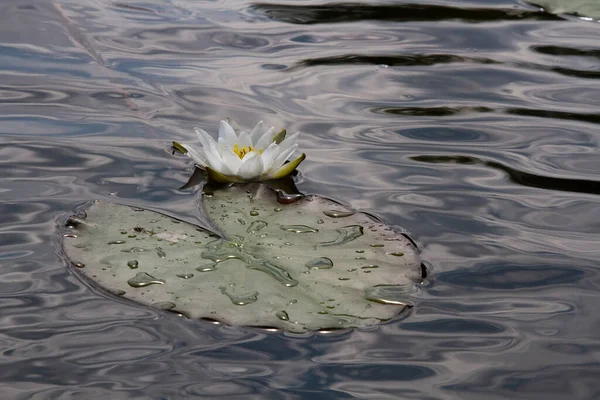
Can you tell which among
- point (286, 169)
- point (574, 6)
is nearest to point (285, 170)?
point (286, 169)

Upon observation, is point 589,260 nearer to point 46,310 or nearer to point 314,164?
point 314,164

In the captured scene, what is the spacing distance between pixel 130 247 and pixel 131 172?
467 mm

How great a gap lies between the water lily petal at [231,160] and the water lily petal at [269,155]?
70 mm

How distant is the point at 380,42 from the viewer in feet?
11.5

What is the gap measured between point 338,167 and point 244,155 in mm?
283

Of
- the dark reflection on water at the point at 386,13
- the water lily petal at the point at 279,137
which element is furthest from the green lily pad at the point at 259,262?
the dark reflection on water at the point at 386,13

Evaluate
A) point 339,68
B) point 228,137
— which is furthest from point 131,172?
point 339,68

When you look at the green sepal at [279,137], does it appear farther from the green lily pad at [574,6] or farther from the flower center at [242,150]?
the green lily pad at [574,6]

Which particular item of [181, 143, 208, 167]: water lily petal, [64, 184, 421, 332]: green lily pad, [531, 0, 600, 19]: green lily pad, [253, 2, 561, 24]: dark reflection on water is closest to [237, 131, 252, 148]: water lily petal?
[181, 143, 208, 167]: water lily petal

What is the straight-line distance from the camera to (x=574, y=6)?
3.90 meters

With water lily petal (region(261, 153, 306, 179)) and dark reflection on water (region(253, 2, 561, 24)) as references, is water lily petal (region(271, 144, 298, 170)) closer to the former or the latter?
water lily petal (region(261, 153, 306, 179))

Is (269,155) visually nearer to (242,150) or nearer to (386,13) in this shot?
(242,150)

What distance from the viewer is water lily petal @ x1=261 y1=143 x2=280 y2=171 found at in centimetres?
222

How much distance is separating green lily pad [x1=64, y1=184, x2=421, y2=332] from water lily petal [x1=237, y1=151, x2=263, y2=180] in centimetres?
11
